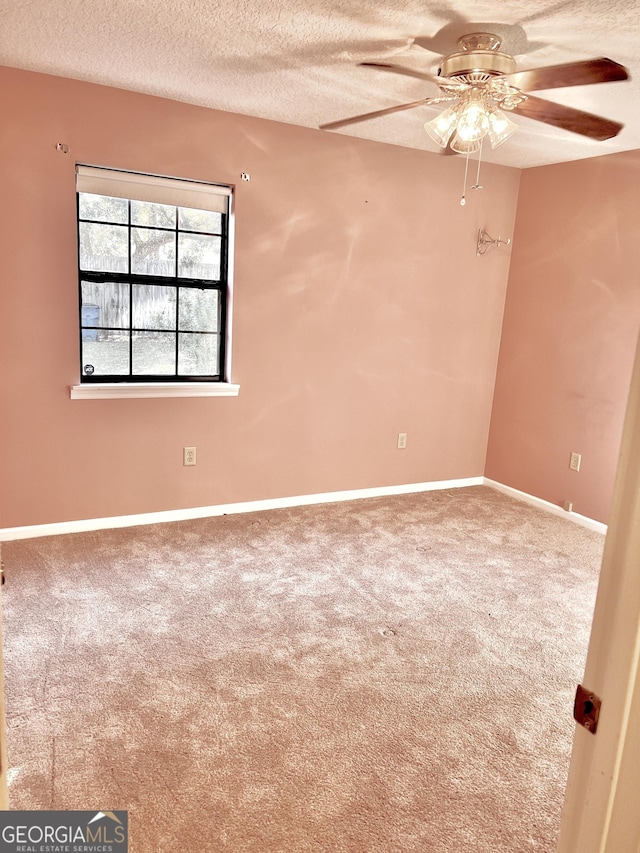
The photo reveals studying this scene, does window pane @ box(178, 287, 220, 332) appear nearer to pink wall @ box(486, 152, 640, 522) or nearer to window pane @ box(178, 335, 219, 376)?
window pane @ box(178, 335, 219, 376)

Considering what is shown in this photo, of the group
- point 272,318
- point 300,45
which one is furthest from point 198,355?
point 300,45

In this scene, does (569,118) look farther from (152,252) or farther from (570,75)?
(152,252)

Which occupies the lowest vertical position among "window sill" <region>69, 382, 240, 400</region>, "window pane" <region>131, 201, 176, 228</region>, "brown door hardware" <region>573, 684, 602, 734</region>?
"window sill" <region>69, 382, 240, 400</region>

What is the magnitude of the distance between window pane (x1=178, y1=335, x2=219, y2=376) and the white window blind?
0.75m

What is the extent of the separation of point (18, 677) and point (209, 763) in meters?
0.84

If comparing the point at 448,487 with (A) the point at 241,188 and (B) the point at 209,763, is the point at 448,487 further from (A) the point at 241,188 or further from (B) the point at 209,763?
(B) the point at 209,763

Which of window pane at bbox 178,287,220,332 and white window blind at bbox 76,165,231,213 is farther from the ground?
white window blind at bbox 76,165,231,213

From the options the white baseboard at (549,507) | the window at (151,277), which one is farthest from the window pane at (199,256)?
the white baseboard at (549,507)

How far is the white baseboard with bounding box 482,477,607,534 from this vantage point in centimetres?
391

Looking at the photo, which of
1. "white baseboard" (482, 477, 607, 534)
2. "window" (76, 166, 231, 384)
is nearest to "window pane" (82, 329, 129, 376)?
"window" (76, 166, 231, 384)

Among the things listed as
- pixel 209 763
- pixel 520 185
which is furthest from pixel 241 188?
pixel 209 763

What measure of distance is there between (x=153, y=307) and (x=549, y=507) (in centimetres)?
298

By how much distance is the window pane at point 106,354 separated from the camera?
3.35m

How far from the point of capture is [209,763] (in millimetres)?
1782
